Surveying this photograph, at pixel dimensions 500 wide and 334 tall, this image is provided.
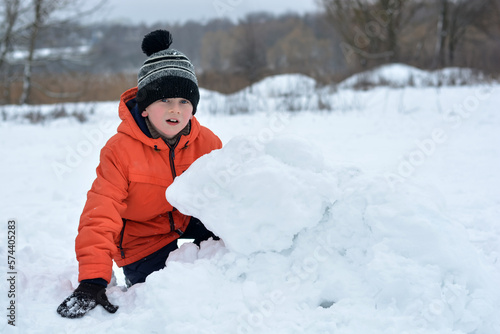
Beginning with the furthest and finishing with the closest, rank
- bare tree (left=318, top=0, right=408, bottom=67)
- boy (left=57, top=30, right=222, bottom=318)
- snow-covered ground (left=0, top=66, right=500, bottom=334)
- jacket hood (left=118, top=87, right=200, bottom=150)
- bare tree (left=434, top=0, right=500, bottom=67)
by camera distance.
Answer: bare tree (left=434, top=0, right=500, bottom=67), bare tree (left=318, top=0, right=408, bottom=67), jacket hood (left=118, top=87, right=200, bottom=150), boy (left=57, top=30, right=222, bottom=318), snow-covered ground (left=0, top=66, right=500, bottom=334)

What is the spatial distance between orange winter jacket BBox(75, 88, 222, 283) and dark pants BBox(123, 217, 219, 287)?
1.4 inches

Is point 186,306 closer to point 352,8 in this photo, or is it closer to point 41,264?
point 41,264

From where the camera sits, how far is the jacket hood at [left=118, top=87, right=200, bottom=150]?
1615mm

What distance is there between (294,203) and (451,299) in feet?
1.81

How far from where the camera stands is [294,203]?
1272mm

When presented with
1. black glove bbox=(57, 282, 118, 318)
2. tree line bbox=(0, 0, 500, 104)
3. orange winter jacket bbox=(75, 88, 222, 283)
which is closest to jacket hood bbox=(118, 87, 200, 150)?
orange winter jacket bbox=(75, 88, 222, 283)

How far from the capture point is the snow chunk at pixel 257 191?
1.26 metres

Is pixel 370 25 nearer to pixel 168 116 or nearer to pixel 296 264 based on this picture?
pixel 168 116

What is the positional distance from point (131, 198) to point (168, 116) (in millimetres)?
404

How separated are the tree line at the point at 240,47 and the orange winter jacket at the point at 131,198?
7.48 metres

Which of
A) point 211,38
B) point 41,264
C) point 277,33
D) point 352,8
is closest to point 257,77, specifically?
point 211,38

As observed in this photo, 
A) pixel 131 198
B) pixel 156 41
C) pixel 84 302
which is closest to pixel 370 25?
pixel 156 41

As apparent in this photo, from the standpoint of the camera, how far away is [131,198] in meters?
1.65

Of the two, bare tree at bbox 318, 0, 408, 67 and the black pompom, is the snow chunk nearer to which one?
the black pompom
